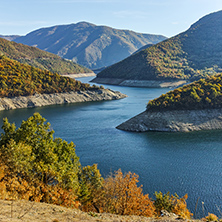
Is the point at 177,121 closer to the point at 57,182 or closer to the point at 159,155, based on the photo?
the point at 159,155

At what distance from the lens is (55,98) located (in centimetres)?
14638

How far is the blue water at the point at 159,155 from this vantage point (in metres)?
42.5

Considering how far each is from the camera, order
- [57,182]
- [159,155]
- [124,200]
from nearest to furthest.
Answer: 1. [124,200]
2. [57,182]
3. [159,155]

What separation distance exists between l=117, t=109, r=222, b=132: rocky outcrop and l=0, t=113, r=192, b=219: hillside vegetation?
1844 inches

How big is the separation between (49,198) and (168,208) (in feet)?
49.9

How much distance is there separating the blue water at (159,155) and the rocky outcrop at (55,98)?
3511 cm

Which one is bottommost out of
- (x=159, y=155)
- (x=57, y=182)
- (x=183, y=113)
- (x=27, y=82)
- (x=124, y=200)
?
(x=159, y=155)

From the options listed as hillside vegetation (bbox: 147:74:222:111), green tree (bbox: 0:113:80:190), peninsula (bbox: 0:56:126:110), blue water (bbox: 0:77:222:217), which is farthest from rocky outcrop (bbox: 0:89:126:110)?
green tree (bbox: 0:113:80:190)

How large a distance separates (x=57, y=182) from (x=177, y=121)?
56.1 m

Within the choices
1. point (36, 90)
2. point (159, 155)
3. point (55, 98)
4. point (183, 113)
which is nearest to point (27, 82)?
point (36, 90)

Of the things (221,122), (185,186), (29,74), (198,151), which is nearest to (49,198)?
(185,186)

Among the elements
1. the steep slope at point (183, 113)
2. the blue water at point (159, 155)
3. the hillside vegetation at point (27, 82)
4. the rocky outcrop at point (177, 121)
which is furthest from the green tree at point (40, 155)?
the hillside vegetation at point (27, 82)

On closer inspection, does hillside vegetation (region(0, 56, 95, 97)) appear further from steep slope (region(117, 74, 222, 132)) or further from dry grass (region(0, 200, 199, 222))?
dry grass (region(0, 200, 199, 222))

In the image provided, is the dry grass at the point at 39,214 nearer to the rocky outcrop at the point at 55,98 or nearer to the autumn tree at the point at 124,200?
the autumn tree at the point at 124,200
